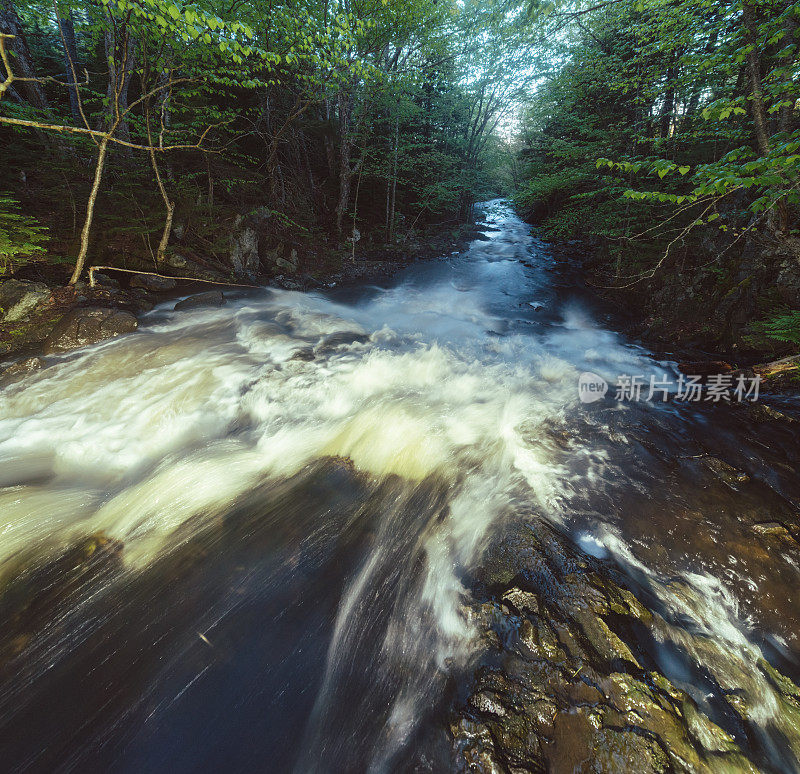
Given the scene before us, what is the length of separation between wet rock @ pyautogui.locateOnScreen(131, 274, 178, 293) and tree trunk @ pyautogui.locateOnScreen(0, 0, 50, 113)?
2.80 metres

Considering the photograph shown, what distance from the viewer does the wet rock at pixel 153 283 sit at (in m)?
6.94

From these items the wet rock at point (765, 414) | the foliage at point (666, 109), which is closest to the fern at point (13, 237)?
the foliage at point (666, 109)

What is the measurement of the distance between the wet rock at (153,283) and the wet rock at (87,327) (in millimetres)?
1444

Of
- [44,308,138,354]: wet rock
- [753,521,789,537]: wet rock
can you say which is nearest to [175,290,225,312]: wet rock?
[44,308,138,354]: wet rock

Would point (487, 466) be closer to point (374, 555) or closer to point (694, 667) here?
point (374, 555)

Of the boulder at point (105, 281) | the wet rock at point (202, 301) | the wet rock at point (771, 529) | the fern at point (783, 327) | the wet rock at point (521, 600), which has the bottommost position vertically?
the wet rock at point (521, 600)

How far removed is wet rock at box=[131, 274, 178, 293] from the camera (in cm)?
694

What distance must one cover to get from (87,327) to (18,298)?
1.01m

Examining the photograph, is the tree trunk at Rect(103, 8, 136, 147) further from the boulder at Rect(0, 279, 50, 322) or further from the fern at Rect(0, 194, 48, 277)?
the boulder at Rect(0, 279, 50, 322)

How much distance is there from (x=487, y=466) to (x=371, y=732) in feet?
8.04

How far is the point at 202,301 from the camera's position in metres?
7.09

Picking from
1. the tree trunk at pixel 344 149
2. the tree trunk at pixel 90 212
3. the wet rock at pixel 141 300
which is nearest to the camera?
the tree trunk at pixel 90 212

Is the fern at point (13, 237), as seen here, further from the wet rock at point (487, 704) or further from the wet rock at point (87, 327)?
the wet rock at point (487, 704)

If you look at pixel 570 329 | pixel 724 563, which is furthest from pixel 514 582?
pixel 570 329
